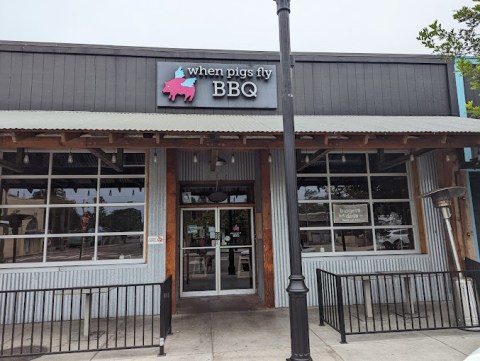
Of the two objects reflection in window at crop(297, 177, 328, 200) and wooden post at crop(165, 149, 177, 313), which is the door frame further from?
reflection in window at crop(297, 177, 328, 200)

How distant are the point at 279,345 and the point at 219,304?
291cm

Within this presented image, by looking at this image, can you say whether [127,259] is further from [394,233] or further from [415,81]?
[415,81]

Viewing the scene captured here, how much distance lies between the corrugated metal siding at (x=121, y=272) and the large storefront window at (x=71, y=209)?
281 mm

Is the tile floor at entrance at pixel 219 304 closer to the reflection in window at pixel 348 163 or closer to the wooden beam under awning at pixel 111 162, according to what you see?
the wooden beam under awning at pixel 111 162

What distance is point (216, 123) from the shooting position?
273 inches

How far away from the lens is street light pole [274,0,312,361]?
404cm

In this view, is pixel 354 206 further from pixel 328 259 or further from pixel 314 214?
pixel 328 259

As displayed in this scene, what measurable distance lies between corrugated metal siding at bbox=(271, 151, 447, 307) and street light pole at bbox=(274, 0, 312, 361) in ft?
13.1

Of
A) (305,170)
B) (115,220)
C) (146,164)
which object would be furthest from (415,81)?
(115,220)

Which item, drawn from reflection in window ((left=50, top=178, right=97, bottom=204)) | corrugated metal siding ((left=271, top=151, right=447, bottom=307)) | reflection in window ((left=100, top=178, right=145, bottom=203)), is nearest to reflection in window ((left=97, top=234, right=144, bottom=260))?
reflection in window ((left=100, top=178, right=145, bottom=203))

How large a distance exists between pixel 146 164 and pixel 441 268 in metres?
7.72

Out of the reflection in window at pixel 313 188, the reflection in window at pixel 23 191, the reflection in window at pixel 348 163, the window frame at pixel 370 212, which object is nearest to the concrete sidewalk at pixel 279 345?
the window frame at pixel 370 212

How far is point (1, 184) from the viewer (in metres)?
7.80

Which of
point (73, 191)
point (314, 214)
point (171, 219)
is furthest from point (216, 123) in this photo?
point (73, 191)
